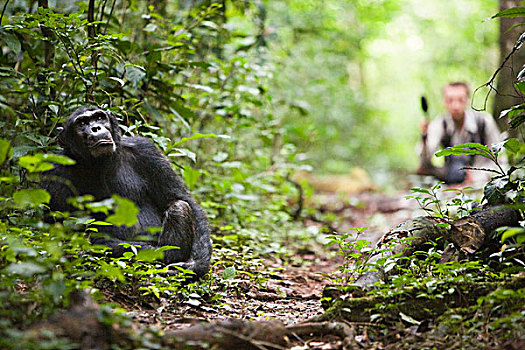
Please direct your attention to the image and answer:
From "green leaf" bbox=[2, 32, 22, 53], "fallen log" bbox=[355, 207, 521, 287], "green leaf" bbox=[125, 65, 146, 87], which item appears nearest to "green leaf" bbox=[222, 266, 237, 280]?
"fallen log" bbox=[355, 207, 521, 287]

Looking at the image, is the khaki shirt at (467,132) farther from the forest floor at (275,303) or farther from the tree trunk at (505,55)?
the forest floor at (275,303)

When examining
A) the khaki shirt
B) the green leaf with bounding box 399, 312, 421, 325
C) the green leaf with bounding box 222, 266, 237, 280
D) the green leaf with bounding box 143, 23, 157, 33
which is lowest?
the green leaf with bounding box 222, 266, 237, 280

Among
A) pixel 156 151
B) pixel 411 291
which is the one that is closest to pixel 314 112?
pixel 156 151

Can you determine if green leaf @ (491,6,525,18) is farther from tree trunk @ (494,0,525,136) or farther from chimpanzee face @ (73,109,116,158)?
tree trunk @ (494,0,525,136)

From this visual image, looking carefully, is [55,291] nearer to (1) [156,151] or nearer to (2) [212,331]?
(2) [212,331]

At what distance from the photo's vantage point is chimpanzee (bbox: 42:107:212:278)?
12.8ft

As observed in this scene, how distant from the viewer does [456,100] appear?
7.80 metres

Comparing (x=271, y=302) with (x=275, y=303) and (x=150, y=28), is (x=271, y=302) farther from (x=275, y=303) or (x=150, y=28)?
(x=150, y=28)

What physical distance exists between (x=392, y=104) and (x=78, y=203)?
24.8 meters

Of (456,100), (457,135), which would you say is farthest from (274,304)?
(456,100)

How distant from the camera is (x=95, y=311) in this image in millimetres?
2070

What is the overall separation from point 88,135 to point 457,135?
235 inches

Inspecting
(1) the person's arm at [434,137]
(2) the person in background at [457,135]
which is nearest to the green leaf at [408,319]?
(2) the person in background at [457,135]

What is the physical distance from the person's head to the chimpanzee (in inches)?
204
